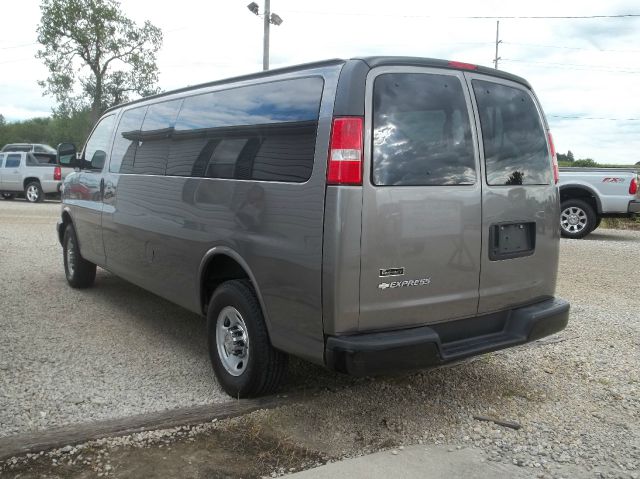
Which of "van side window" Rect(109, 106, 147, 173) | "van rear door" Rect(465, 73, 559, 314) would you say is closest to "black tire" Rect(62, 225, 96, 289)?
"van side window" Rect(109, 106, 147, 173)

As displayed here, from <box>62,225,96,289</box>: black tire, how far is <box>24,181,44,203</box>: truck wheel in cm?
1561

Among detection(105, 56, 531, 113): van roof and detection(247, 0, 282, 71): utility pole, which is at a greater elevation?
detection(247, 0, 282, 71): utility pole

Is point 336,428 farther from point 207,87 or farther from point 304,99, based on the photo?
point 207,87

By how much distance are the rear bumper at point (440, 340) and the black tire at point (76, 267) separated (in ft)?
14.9

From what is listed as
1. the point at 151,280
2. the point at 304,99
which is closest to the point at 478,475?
the point at 304,99

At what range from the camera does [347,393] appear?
406cm

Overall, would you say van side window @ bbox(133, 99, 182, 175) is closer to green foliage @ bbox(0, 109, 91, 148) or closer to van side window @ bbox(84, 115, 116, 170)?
van side window @ bbox(84, 115, 116, 170)

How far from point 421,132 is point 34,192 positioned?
67.8 ft

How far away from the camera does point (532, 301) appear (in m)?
4.01

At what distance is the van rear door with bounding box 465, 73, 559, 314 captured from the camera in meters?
3.66

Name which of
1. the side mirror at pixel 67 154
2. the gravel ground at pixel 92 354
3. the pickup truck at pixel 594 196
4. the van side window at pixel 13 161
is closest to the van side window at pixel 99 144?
the side mirror at pixel 67 154

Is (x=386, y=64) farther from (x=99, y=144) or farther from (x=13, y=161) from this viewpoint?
(x=13, y=161)

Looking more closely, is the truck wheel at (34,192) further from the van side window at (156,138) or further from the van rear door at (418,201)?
the van rear door at (418,201)

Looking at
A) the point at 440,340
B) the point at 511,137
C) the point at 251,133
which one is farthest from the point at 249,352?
the point at 511,137
